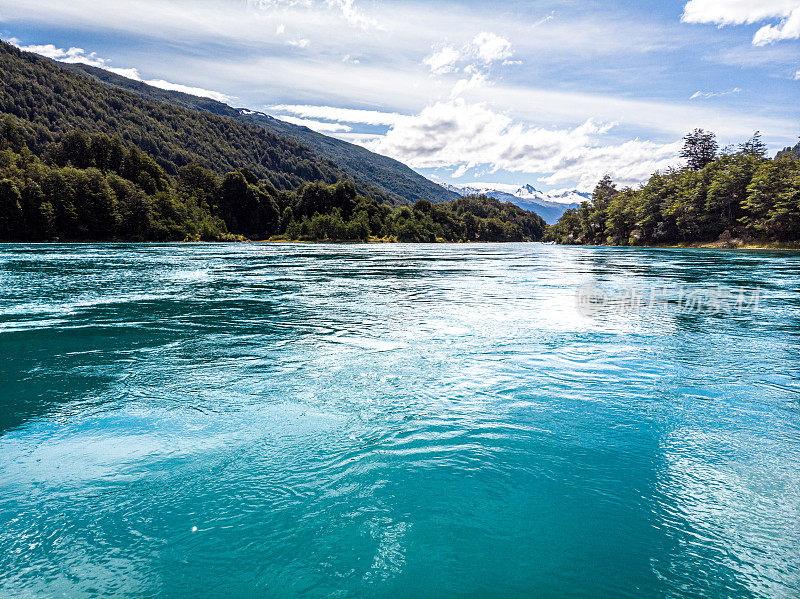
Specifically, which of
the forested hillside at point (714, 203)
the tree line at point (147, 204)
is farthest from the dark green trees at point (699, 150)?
the tree line at point (147, 204)

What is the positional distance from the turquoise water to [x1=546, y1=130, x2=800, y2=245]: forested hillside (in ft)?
279

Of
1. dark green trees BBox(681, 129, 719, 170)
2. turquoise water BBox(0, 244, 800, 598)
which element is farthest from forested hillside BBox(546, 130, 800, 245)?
turquoise water BBox(0, 244, 800, 598)

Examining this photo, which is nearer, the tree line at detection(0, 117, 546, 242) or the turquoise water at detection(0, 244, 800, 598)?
the turquoise water at detection(0, 244, 800, 598)

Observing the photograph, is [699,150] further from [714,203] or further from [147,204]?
[147,204]

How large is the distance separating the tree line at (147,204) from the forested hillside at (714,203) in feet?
235

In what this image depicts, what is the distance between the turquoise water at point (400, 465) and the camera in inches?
163

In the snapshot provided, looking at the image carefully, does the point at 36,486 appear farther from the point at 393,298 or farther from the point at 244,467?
→ the point at 393,298

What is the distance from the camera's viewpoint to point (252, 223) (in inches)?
6097

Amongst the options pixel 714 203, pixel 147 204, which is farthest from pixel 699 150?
pixel 147 204

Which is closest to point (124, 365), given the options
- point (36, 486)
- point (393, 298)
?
point (36, 486)

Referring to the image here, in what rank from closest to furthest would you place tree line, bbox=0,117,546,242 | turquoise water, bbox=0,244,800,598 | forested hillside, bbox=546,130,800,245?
turquoise water, bbox=0,244,800,598
forested hillside, bbox=546,130,800,245
tree line, bbox=0,117,546,242

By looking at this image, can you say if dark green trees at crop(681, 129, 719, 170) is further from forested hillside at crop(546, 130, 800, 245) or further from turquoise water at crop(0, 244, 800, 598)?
turquoise water at crop(0, 244, 800, 598)

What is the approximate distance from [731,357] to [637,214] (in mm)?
129072

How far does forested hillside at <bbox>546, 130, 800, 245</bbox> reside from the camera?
264 feet
